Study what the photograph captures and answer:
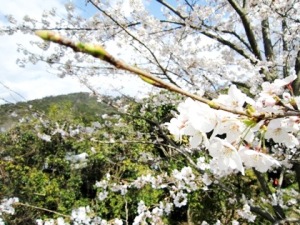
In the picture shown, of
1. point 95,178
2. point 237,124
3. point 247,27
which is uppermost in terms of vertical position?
point 247,27

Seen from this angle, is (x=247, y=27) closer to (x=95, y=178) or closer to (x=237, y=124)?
(x=237, y=124)

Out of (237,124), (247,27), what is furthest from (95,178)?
(237,124)

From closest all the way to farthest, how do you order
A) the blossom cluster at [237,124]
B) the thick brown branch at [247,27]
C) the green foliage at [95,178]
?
the blossom cluster at [237,124], the thick brown branch at [247,27], the green foliage at [95,178]

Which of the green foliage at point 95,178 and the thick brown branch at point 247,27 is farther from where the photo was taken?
the green foliage at point 95,178

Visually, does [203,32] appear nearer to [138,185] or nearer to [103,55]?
[138,185]

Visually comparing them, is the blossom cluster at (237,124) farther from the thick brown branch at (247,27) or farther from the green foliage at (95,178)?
the green foliage at (95,178)

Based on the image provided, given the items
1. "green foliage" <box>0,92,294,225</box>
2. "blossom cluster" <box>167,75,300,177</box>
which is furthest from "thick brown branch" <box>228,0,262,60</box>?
"blossom cluster" <box>167,75,300,177</box>

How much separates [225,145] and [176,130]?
0.12 m

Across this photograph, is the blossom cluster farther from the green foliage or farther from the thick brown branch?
the green foliage

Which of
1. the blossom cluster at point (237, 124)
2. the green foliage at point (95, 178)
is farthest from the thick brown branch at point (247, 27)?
the blossom cluster at point (237, 124)

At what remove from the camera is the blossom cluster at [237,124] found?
2.42 feet

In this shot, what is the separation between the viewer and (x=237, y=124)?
77cm

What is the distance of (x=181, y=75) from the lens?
437 cm

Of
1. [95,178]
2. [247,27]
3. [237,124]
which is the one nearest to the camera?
[237,124]
